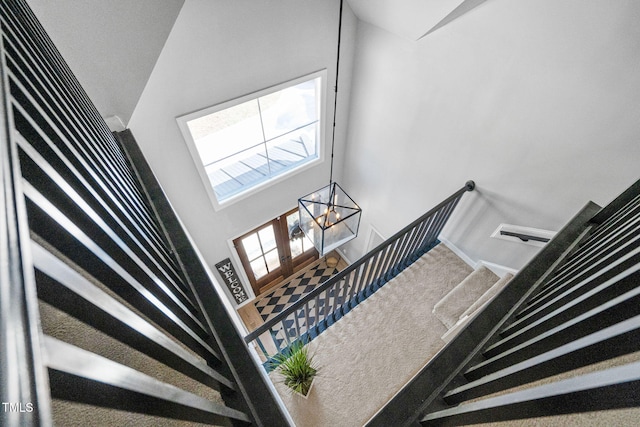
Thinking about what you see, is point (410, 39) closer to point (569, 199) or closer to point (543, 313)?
point (569, 199)

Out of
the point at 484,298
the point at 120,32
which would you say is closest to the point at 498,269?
the point at 484,298

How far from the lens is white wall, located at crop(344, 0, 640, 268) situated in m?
1.87

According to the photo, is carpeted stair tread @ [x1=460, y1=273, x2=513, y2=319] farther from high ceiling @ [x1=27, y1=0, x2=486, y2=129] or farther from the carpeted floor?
high ceiling @ [x1=27, y1=0, x2=486, y2=129]

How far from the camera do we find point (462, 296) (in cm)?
291

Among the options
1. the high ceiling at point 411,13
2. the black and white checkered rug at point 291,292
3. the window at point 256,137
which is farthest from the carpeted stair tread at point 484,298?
the black and white checkered rug at point 291,292

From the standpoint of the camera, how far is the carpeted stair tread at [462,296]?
9.18 feet

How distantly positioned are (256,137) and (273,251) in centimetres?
217

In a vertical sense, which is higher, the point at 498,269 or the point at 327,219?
the point at 327,219

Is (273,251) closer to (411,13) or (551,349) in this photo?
(411,13)

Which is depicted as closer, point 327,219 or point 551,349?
point 551,349

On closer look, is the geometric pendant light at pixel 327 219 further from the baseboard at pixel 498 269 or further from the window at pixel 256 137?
the baseboard at pixel 498 269

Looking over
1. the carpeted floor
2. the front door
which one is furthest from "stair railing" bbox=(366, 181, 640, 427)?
the front door

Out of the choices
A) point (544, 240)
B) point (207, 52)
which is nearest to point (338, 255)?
point (544, 240)

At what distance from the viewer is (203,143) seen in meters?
3.39
